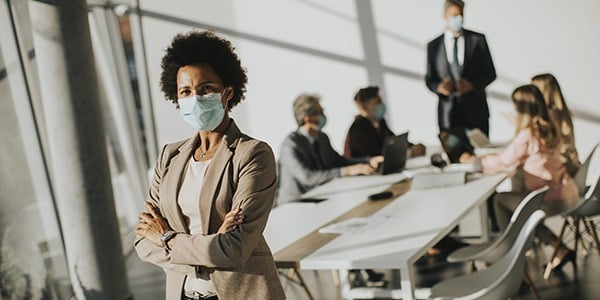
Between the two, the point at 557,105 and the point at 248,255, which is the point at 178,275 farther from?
the point at 557,105

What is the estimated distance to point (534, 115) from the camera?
195 inches

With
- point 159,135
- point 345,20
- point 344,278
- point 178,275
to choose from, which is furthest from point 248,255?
point 159,135

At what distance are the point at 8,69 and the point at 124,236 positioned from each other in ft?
11.5

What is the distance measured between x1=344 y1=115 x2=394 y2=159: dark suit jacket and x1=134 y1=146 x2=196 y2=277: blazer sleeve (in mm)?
3616

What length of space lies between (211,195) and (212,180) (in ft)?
0.15

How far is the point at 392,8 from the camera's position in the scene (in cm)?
838

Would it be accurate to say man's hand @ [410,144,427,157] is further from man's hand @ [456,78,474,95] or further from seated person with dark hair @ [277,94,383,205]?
seated person with dark hair @ [277,94,383,205]

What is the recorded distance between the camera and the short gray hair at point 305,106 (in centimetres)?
534

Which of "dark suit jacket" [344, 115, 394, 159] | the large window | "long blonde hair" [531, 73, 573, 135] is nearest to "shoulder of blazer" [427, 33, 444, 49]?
"dark suit jacket" [344, 115, 394, 159]

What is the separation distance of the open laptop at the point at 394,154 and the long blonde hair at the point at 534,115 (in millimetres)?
821

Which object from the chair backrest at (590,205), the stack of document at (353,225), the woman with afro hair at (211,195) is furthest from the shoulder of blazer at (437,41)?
the woman with afro hair at (211,195)

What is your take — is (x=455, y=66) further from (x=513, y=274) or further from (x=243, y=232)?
(x=243, y=232)

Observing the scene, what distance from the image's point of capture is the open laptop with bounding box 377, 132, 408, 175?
209 inches

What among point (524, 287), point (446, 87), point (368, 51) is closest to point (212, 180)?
point (524, 287)
